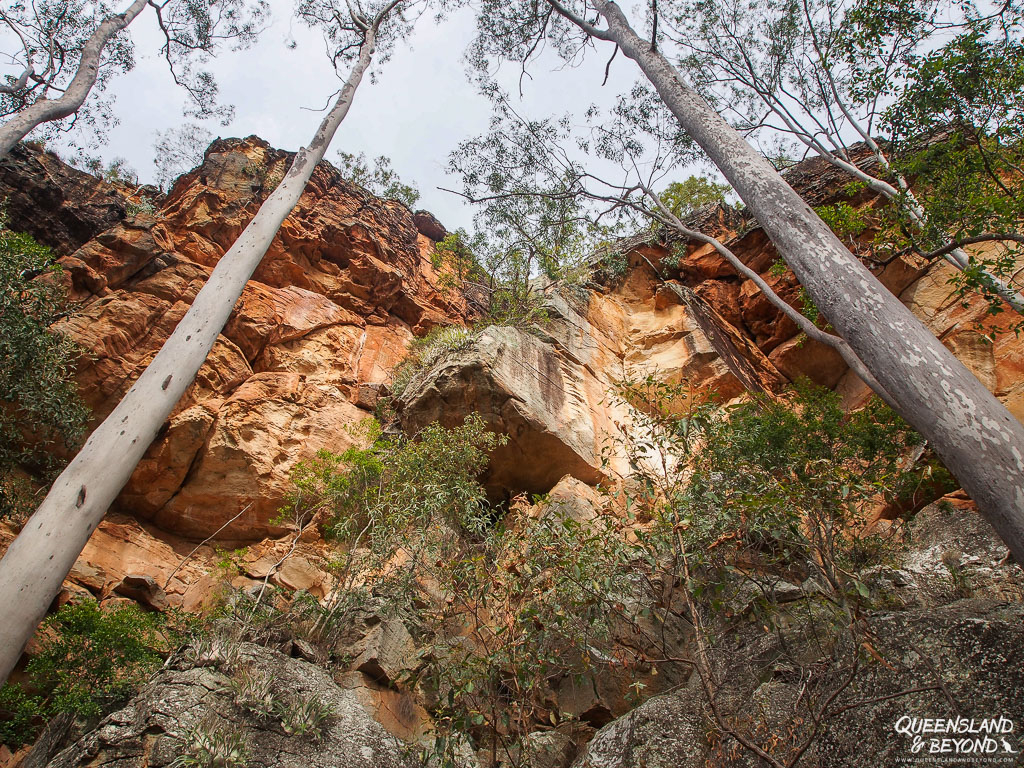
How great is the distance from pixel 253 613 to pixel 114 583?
12.2ft

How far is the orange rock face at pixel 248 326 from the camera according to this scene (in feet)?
33.4

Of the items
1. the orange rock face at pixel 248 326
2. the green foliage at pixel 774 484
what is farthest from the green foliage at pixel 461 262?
the green foliage at pixel 774 484

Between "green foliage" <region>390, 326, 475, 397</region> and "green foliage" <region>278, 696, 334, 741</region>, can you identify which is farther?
"green foliage" <region>390, 326, 475, 397</region>

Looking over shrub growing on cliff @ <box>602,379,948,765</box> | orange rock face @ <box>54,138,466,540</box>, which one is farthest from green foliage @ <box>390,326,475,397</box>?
shrub growing on cliff @ <box>602,379,948,765</box>

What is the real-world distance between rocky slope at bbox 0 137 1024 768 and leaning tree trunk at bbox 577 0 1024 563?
45.6 inches

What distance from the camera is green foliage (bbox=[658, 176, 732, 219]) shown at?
53.8ft

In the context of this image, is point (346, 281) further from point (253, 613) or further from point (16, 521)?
point (253, 613)

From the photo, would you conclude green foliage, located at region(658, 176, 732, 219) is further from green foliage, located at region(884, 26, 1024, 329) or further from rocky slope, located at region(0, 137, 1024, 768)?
green foliage, located at region(884, 26, 1024, 329)

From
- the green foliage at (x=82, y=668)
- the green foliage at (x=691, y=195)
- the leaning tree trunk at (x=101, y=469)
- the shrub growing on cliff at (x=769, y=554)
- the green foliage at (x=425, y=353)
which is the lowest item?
the green foliage at (x=82, y=668)

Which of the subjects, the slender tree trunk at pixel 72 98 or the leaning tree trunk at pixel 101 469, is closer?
the leaning tree trunk at pixel 101 469

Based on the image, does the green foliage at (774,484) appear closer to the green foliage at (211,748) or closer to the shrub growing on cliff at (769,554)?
the shrub growing on cliff at (769,554)

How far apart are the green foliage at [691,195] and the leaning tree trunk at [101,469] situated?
481 inches

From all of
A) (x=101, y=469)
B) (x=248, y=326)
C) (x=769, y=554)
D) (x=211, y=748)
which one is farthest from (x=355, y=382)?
(x=769, y=554)

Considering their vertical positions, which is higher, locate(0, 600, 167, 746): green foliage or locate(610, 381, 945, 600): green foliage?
locate(610, 381, 945, 600): green foliage
